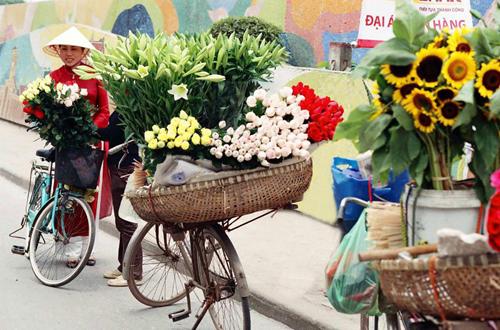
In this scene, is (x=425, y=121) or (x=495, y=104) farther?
(x=425, y=121)

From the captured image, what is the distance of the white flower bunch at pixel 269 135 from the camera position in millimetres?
4668

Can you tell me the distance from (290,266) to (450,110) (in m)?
4.67

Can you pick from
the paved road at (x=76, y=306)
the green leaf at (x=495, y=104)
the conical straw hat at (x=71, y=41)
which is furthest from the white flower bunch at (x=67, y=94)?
the green leaf at (x=495, y=104)

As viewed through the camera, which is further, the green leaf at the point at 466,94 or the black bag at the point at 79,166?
the black bag at the point at 79,166

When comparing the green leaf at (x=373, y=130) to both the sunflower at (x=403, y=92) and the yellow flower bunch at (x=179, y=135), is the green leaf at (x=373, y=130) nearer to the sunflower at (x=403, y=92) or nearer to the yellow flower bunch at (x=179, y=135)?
the sunflower at (x=403, y=92)

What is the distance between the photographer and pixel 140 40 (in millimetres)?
4953

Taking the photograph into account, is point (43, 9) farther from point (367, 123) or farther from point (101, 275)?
point (367, 123)

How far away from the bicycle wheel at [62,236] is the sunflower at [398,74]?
14.1 ft

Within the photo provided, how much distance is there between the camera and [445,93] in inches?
111

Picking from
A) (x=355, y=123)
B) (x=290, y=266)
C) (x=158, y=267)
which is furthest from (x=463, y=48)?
(x=290, y=266)

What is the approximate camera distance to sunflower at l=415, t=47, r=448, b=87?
2.83m

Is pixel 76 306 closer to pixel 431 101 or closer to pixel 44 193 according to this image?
pixel 44 193

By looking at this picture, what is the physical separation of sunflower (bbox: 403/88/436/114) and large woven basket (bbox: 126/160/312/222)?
6.31 feet

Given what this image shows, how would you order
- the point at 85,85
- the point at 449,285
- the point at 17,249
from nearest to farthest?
the point at 449,285 < the point at 85,85 < the point at 17,249
